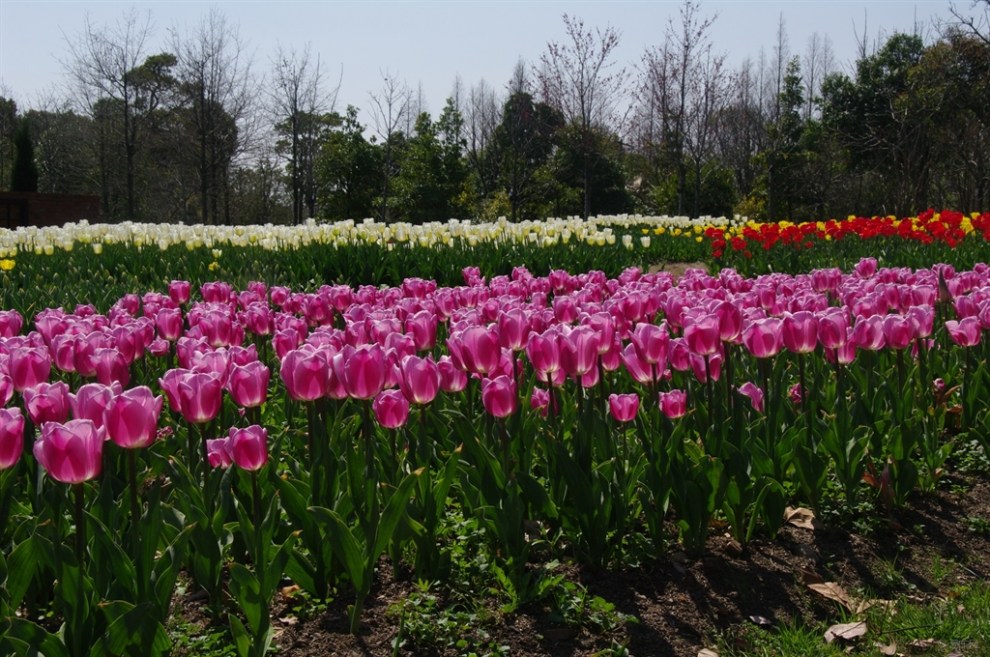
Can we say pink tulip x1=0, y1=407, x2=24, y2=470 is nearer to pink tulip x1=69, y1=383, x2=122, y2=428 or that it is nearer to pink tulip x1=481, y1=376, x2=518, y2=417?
pink tulip x1=69, y1=383, x2=122, y2=428

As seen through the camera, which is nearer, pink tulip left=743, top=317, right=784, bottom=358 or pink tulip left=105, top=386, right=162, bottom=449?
pink tulip left=105, top=386, right=162, bottom=449

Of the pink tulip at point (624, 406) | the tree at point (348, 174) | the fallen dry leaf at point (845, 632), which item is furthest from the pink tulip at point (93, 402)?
the tree at point (348, 174)

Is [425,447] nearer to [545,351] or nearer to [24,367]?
[545,351]

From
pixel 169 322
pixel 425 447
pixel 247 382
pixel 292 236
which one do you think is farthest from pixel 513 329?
pixel 292 236

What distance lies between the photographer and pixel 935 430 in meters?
3.49

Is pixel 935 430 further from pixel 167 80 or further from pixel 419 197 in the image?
pixel 167 80

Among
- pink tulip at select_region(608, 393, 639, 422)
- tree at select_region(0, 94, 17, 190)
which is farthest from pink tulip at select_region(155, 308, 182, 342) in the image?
tree at select_region(0, 94, 17, 190)

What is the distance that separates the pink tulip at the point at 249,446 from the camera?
7.26 feet

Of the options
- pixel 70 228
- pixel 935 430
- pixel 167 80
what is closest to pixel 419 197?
pixel 70 228

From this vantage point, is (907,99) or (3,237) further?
(907,99)

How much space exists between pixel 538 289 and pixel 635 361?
6.91 feet

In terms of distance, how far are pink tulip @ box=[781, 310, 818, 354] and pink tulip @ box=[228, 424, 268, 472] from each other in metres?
1.88

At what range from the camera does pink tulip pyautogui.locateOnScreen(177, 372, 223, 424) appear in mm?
2389

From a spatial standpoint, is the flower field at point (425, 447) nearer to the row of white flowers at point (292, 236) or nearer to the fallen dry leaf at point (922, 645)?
the fallen dry leaf at point (922, 645)
